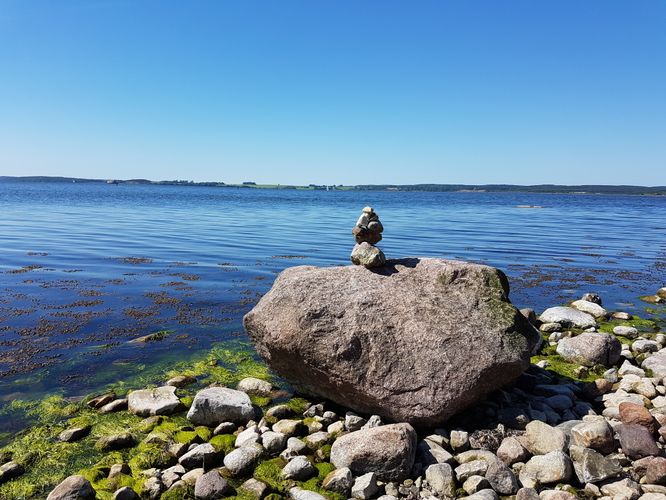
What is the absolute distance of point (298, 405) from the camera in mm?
9656

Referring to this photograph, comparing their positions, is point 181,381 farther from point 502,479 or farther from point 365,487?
point 502,479

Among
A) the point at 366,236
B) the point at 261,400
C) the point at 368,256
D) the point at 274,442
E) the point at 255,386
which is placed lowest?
the point at 261,400

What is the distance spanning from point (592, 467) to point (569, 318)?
9.05m

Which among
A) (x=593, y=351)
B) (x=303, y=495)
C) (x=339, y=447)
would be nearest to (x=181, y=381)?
(x=339, y=447)

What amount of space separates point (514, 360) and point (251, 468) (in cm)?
503

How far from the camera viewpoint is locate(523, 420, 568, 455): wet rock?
295 inches

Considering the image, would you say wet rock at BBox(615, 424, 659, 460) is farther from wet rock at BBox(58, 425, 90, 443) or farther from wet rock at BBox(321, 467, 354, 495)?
wet rock at BBox(58, 425, 90, 443)

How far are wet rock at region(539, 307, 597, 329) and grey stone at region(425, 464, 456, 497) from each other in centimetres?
972

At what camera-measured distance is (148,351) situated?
12.7m

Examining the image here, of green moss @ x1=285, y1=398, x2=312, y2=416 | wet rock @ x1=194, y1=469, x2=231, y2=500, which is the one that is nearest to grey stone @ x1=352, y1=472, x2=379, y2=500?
wet rock @ x1=194, y1=469, x2=231, y2=500

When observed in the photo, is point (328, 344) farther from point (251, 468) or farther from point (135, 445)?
point (135, 445)

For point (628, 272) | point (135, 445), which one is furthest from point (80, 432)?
point (628, 272)

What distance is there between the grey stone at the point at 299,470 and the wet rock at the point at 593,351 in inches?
313

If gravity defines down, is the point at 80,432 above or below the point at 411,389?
below
